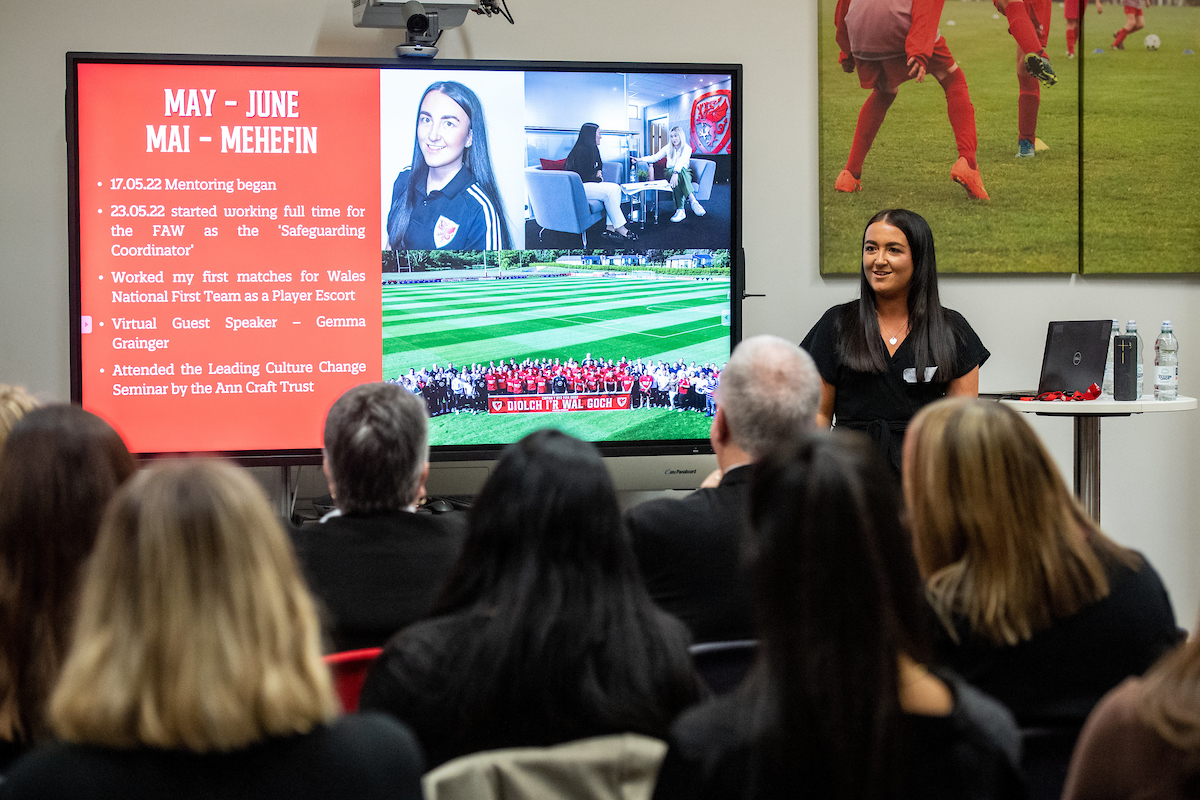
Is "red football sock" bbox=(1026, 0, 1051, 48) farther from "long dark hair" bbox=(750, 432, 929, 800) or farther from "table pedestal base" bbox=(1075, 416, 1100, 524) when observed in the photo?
"long dark hair" bbox=(750, 432, 929, 800)

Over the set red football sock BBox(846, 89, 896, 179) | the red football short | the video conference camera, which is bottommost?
red football sock BBox(846, 89, 896, 179)

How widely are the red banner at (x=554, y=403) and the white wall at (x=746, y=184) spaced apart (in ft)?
2.32

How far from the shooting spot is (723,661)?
1.53m

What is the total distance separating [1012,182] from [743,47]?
120 centimetres

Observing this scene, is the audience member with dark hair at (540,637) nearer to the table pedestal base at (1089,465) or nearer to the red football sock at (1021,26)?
the table pedestal base at (1089,465)

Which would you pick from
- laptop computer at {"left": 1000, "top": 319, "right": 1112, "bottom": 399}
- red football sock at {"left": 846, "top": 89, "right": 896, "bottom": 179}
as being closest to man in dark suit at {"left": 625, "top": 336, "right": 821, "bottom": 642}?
laptop computer at {"left": 1000, "top": 319, "right": 1112, "bottom": 399}

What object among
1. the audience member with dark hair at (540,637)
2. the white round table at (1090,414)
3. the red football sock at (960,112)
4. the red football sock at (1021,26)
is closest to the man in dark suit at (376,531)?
the audience member with dark hair at (540,637)

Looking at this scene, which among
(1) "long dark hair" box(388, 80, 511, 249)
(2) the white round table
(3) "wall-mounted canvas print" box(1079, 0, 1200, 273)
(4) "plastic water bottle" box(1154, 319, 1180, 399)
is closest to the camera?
(2) the white round table

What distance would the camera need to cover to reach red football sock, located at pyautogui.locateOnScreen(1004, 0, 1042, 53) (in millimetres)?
3936

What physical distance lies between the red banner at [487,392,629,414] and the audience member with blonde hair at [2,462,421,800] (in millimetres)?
2454

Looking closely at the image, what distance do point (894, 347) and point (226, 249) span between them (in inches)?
88.2

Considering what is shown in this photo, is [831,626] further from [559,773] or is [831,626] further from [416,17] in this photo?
[416,17]

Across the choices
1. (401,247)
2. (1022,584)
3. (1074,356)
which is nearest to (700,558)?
(1022,584)

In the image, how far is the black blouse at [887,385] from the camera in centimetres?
325
